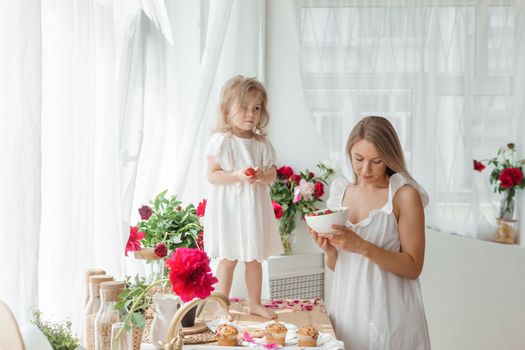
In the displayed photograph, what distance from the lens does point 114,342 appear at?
1.40 meters

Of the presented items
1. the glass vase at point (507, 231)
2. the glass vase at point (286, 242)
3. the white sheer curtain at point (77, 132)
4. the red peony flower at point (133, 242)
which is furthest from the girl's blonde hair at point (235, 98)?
the glass vase at point (507, 231)

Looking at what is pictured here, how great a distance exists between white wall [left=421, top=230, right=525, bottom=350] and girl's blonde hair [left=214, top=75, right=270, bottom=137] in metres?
1.89

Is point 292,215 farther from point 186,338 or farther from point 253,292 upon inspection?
point 186,338

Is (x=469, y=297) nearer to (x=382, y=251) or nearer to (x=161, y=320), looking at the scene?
(x=382, y=251)

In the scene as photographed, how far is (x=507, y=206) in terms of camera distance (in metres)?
4.17

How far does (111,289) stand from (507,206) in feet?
10.8

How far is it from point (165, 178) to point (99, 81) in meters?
1.25

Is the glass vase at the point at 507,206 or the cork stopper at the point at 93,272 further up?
the cork stopper at the point at 93,272

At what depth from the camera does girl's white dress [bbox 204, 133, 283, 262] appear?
102 inches

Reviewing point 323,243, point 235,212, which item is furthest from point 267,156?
point 323,243

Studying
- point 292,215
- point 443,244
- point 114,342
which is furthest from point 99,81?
point 443,244

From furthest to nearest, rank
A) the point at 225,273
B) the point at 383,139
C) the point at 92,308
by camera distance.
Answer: the point at 225,273 < the point at 383,139 < the point at 92,308

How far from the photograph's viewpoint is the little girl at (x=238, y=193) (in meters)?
2.58

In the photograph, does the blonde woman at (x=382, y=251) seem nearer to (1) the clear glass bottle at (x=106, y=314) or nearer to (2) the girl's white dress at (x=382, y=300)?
(2) the girl's white dress at (x=382, y=300)
